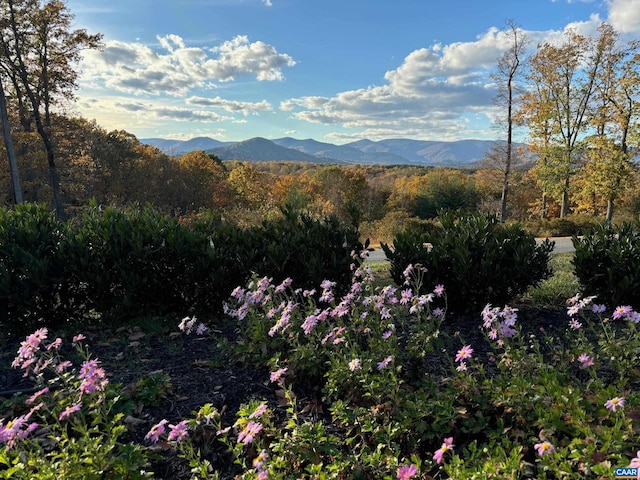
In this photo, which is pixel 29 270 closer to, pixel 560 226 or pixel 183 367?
pixel 183 367

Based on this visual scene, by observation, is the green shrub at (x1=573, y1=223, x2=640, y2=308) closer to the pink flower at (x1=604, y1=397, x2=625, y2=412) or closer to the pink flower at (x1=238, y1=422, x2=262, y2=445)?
the pink flower at (x1=604, y1=397, x2=625, y2=412)

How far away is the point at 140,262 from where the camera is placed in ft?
13.9

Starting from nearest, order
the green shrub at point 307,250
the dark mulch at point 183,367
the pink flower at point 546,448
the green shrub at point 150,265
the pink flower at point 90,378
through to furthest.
Result: the pink flower at point 546,448
the pink flower at point 90,378
the dark mulch at point 183,367
the green shrub at point 150,265
the green shrub at point 307,250

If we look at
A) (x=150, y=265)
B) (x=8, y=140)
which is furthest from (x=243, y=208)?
(x=150, y=265)

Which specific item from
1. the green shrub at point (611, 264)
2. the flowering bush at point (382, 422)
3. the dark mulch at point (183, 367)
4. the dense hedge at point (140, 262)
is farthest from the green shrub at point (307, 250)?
the green shrub at point (611, 264)

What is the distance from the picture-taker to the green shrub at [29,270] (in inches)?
152

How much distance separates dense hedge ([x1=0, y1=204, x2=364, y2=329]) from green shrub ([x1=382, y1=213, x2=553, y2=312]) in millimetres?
776

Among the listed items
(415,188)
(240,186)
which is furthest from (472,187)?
(240,186)

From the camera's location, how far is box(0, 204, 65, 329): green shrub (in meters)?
3.87

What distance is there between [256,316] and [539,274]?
9.28ft

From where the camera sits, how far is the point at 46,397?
7.98ft

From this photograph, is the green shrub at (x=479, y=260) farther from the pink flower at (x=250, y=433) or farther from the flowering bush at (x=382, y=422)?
the pink flower at (x=250, y=433)

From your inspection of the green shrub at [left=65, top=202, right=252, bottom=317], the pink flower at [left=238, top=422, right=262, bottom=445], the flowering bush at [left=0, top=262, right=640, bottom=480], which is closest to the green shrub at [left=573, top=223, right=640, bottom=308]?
the flowering bush at [left=0, top=262, right=640, bottom=480]

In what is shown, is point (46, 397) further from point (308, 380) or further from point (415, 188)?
point (415, 188)
